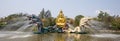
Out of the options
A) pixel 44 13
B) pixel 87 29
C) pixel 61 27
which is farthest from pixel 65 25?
pixel 44 13

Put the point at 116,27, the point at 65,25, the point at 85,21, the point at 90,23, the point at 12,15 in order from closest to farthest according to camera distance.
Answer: the point at 85,21
the point at 90,23
the point at 65,25
the point at 116,27
the point at 12,15

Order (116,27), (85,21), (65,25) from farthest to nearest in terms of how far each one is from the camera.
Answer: (116,27), (65,25), (85,21)

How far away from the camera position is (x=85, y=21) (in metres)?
35.2

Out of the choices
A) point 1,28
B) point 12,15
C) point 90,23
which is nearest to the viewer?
point 90,23

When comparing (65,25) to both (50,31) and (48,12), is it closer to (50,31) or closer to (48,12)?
(50,31)

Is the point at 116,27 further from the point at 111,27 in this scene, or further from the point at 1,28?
the point at 1,28

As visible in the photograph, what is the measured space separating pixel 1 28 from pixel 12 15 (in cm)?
1290

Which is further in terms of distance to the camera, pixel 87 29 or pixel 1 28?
pixel 1 28

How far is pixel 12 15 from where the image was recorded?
2569 inches

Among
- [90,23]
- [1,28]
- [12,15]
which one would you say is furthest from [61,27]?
[12,15]

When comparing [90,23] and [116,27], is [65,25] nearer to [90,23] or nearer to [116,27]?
[90,23]

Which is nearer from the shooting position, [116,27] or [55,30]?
[55,30]

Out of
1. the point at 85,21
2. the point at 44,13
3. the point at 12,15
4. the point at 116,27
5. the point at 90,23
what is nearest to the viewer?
the point at 85,21

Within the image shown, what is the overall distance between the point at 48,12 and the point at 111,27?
78.8 feet
